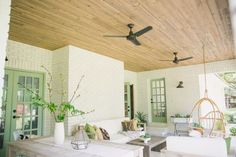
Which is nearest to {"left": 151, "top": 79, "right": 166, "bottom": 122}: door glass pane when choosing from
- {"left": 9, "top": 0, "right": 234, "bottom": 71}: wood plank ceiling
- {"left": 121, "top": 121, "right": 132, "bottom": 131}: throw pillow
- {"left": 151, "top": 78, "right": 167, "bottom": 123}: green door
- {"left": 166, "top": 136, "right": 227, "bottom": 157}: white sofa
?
{"left": 151, "top": 78, "right": 167, "bottom": 123}: green door

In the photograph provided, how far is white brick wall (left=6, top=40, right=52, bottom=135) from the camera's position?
160 inches

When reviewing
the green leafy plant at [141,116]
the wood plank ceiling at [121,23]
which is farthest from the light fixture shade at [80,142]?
the green leafy plant at [141,116]

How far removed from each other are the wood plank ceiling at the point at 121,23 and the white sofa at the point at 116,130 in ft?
6.53

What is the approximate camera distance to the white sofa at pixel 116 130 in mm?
4632

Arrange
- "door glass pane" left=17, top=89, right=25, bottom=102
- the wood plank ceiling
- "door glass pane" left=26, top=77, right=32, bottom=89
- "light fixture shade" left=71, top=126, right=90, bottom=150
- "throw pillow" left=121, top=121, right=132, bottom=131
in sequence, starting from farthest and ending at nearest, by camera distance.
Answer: "throw pillow" left=121, top=121, right=132, bottom=131, "door glass pane" left=26, top=77, right=32, bottom=89, "door glass pane" left=17, top=89, right=25, bottom=102, the wood plank ceiling, "light fixture shade" left=71, top=126, right=90, bottom=150

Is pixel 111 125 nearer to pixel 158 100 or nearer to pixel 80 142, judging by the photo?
pixel 80 142

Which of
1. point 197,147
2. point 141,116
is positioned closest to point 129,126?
point 141,116

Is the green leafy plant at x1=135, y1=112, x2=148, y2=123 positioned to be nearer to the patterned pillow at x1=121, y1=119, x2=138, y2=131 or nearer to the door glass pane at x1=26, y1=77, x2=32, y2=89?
the patterned pillow at x1=121, y1=119, x2=138, y2=131

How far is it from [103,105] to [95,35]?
2.29 meters

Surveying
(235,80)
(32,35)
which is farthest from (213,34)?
(235,80)

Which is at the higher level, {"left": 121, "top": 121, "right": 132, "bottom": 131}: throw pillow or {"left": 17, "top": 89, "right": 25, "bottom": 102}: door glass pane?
{"left": 17, "top": 89, "right": 25, "bottom": 102}: door glass pane

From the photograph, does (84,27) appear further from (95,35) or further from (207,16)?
(207,16)

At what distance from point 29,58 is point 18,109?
122 centimetres

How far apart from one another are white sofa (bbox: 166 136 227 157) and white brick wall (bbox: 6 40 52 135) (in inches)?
129
